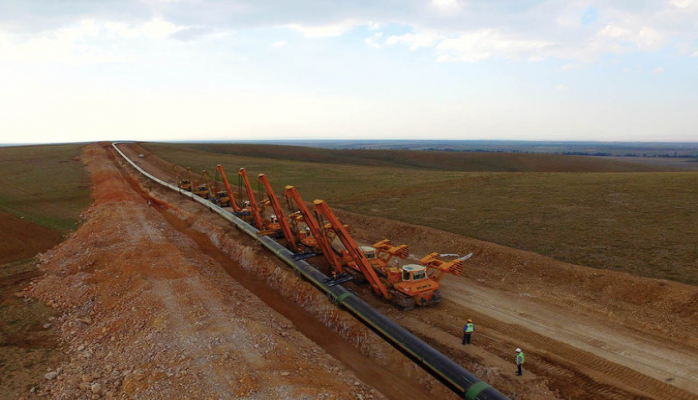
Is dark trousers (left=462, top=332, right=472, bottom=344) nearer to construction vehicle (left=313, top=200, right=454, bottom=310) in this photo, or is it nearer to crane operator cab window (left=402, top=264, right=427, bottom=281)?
construction vehicle (left=313, top=200, right=454, bottom=310)

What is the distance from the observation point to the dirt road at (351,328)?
50.2 ft

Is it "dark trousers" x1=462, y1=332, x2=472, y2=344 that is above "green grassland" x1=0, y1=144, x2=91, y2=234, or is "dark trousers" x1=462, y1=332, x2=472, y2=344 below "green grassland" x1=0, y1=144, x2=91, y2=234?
below

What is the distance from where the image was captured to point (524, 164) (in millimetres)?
117062

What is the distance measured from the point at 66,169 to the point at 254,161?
38.8 metres

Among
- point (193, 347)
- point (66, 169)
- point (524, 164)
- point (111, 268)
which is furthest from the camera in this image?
point (524, 164)

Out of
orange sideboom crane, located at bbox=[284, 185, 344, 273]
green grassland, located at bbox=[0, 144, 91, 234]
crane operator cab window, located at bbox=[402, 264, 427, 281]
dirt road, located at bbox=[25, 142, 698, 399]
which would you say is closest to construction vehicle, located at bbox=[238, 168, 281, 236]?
dirt road, located at bbox=[25, 142, 698, 399]

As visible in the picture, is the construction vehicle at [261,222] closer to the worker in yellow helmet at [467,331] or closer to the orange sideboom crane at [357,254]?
the orange sideboom crane at [357,254]

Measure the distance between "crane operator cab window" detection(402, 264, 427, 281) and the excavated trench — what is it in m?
→ 4.11

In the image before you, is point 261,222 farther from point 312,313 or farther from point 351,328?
point 351,328

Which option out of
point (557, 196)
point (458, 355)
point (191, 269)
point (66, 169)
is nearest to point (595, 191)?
point (557, 196)

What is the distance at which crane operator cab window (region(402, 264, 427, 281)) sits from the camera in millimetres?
22047

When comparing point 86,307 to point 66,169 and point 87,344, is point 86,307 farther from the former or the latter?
point 66,169

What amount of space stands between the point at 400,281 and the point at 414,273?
1287 millimetres

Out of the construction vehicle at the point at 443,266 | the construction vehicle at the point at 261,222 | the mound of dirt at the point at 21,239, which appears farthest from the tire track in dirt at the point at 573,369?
the mound of dirt at the point at 21,239
